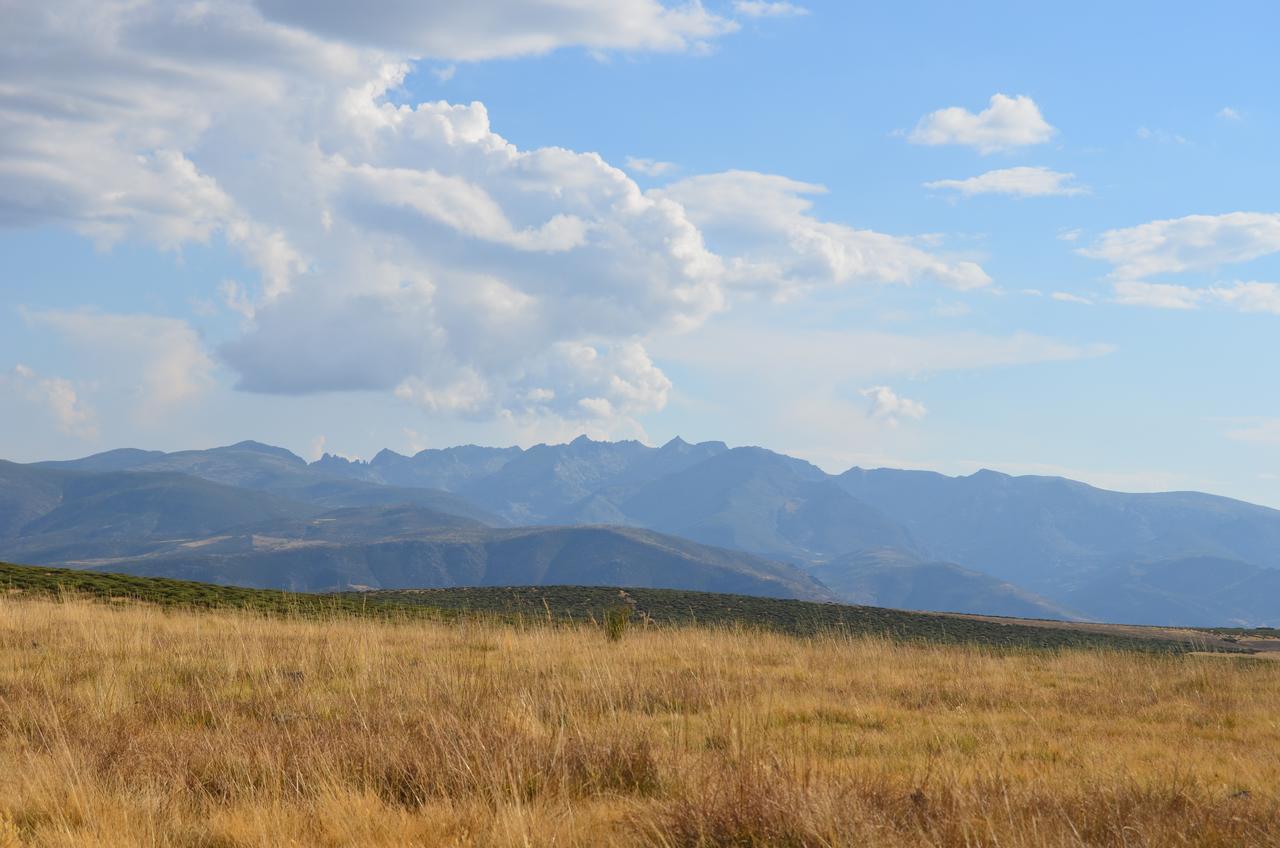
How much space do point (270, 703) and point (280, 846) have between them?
206 inches

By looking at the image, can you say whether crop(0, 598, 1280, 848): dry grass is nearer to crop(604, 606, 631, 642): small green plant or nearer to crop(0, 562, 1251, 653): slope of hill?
crop(604, 606, 631, 642): small green plant

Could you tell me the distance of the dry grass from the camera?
18.5 ft

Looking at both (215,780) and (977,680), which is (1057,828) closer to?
(215,780)

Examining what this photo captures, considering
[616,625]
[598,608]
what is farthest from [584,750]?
[598,608]

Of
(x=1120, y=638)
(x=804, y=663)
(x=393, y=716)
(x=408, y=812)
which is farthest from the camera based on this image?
(x=1120, y=638)

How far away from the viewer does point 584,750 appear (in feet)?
24.5

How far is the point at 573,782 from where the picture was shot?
6984 mm

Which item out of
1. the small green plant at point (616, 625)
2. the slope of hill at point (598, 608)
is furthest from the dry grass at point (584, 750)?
the slope of hill at point (598, 608)

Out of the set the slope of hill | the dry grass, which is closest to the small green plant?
the slope of hill

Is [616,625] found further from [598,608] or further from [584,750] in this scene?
[598,608]

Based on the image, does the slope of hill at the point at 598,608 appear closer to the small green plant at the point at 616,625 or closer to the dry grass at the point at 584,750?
the small green plant at the point at 616,625

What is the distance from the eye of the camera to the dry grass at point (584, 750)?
5629 mm

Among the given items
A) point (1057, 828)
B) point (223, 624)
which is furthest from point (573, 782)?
point (223, 624)

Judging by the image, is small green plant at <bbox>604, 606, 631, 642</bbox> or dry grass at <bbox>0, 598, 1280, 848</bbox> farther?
small green plant at <bbox>604, 606, 631, 642</bbox>
